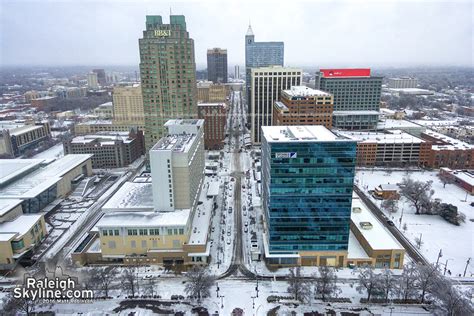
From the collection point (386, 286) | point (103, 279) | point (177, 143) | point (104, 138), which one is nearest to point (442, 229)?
point (386, 286)

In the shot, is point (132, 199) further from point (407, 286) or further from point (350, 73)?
point (350, 73)

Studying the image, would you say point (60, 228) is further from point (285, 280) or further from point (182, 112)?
point (285, 280)

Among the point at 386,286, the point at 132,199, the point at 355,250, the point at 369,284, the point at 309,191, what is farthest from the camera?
the point at 132,199

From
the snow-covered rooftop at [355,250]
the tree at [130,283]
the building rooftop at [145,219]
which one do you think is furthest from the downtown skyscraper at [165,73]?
the snow-covered rooftop at [355,250]

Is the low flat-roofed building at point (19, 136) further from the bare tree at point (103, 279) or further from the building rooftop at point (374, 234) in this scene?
the building rooftop at point (374, 234)

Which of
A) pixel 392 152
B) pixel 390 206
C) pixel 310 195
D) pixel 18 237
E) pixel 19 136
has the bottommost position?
pixel 390 206
